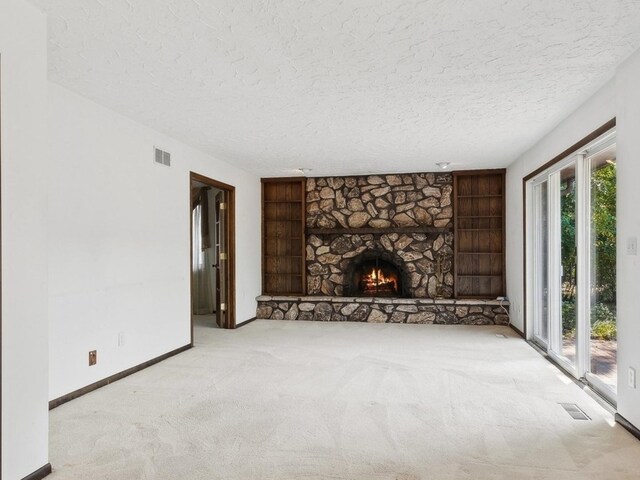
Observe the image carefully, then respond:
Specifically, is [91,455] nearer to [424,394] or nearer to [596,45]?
[424,394]

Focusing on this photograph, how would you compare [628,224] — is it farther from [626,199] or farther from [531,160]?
[531,160]

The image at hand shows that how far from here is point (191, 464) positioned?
2246 millimetres

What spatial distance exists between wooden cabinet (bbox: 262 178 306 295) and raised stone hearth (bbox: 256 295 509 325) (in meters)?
0.44

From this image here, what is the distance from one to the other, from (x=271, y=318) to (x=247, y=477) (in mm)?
4746

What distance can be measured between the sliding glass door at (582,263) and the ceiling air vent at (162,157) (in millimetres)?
3853

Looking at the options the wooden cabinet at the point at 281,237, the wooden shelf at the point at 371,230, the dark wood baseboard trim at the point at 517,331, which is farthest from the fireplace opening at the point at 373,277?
the dark wood baseboard trim at the point at 517,331

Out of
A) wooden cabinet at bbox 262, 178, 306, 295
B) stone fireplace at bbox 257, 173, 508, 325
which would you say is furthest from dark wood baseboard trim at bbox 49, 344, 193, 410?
wooden cabinet at bbox 262, 178, 306, 295

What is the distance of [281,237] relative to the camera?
7266 millimetres

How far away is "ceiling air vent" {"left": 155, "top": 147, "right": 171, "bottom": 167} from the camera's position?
168 inches

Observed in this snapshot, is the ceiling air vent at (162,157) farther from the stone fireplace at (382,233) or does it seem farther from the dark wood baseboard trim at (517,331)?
the dark wood baseboard trim at (517,331)

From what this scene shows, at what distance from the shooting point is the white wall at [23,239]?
6.32 feet

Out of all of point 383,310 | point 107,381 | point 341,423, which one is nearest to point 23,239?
point 107,381

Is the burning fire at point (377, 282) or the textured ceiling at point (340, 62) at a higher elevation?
the textured ceiling at point (340, 62)

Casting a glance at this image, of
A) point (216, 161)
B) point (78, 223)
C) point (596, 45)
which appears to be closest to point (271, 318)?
point (216, 161)
